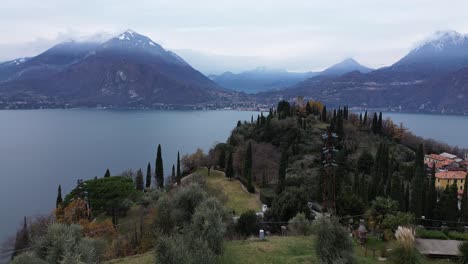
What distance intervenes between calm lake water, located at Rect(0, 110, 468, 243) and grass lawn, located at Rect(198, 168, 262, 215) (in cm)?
2028

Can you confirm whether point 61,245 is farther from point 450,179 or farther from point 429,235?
point 450,179

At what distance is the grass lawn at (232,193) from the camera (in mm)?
31031

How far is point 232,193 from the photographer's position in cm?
3597

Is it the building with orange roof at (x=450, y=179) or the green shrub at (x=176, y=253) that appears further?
the building with orange roof at (x=450, y=179)

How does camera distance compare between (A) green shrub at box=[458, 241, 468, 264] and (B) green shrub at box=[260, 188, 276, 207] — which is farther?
(B) green shrub at box=[260, 188, 276, 207]

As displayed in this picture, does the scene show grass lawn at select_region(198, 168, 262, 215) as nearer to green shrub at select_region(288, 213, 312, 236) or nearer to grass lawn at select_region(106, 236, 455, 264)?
green shrub at select_region(288, 213, 312, 236)

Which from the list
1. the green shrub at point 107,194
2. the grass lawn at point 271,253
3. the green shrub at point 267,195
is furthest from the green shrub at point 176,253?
the green shrub at point 107,194

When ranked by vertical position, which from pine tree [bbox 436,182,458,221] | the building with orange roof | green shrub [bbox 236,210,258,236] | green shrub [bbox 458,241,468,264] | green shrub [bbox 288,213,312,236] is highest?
green shrub [bbox 458,241,468,264]

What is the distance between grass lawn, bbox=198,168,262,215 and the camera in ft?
102

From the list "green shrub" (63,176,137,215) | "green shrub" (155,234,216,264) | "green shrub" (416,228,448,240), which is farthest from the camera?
"green shrub" (63,176,137,215)

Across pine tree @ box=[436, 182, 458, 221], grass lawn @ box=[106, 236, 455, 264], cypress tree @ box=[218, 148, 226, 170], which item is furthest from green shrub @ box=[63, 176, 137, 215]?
pine tree @ box=[436, 182, 458, 221]

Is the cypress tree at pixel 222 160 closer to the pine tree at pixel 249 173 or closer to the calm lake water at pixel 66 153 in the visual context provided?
the pine tree at pixel 249 173

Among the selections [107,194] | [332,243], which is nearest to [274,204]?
[107,194]

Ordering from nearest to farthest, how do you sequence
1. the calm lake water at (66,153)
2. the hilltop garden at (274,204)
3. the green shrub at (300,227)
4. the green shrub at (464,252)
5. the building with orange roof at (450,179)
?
the hilltop garden at (274,204) → the green shrub at (464,252) → the green shrub at (300,227) → the building with orange roof at (450,179) → the calm lake water at (66,153)
